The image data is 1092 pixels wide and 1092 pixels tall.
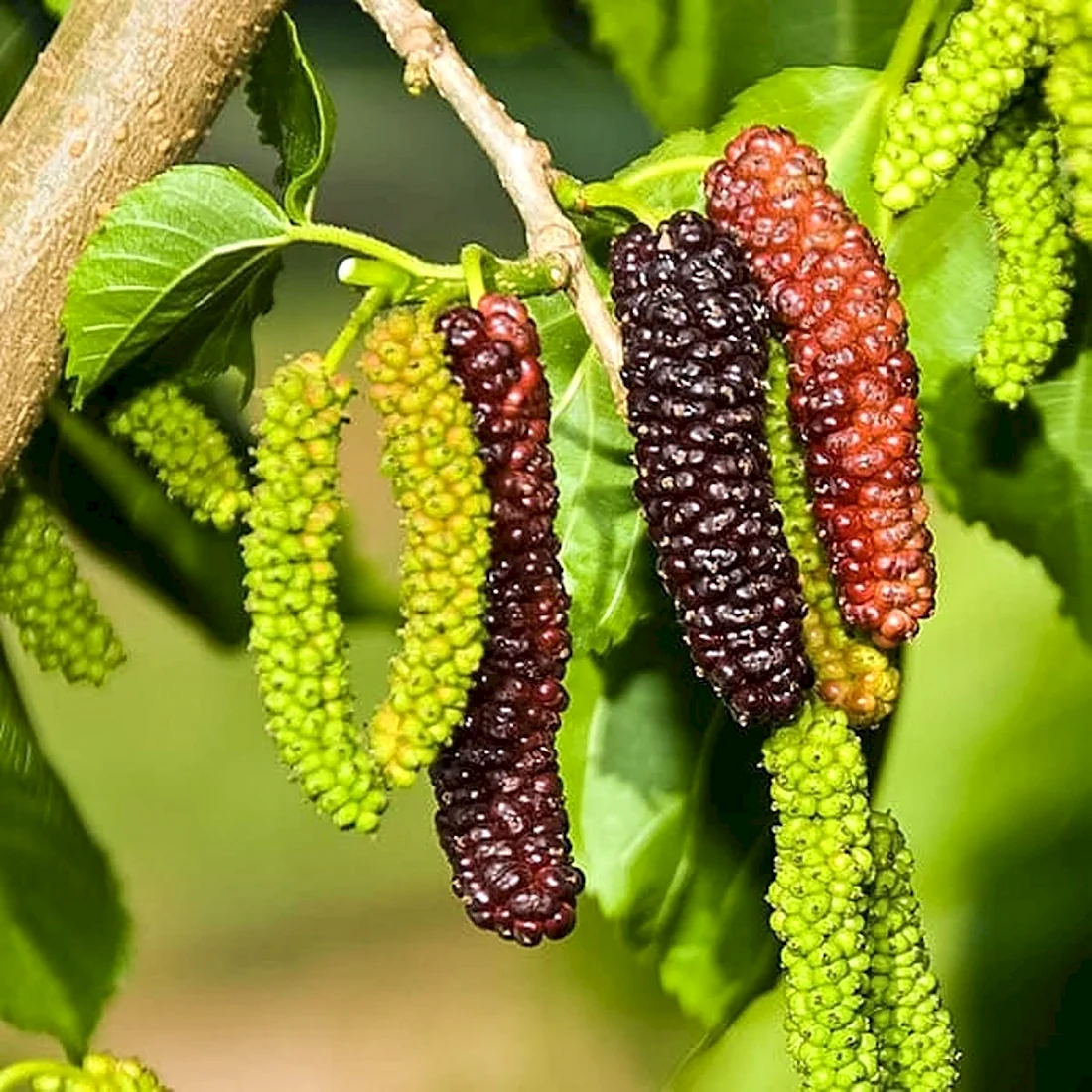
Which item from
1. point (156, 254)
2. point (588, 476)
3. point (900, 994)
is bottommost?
point (900, 994)

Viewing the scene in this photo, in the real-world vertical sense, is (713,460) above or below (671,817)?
above

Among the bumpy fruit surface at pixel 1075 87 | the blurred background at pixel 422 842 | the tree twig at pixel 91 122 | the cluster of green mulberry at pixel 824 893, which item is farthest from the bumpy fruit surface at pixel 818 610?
the blurred background at pixel 422 842

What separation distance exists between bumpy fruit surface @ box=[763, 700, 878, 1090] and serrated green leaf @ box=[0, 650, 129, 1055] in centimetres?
44

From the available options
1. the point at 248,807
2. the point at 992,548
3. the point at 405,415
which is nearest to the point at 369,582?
the point at 248,807

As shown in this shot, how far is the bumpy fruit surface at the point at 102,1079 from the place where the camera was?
0.63 metres

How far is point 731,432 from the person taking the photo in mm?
539

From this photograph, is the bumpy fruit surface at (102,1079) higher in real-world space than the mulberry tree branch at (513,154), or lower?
lower

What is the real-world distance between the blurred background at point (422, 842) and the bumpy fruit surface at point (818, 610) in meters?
0.35

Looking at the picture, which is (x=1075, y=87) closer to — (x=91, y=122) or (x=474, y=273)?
(x=474, y=273)

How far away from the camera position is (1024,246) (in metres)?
0.60

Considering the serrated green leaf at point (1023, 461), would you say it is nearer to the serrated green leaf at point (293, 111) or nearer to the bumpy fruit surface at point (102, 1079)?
the serrated green leaf at point (293, 111)

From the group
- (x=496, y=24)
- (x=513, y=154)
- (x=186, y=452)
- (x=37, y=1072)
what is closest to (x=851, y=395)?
(x=513, y=154)

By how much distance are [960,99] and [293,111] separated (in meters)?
0.24

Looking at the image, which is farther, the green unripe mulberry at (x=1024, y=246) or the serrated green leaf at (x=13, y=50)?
the serrated green leaf at (x=13, y=50)
